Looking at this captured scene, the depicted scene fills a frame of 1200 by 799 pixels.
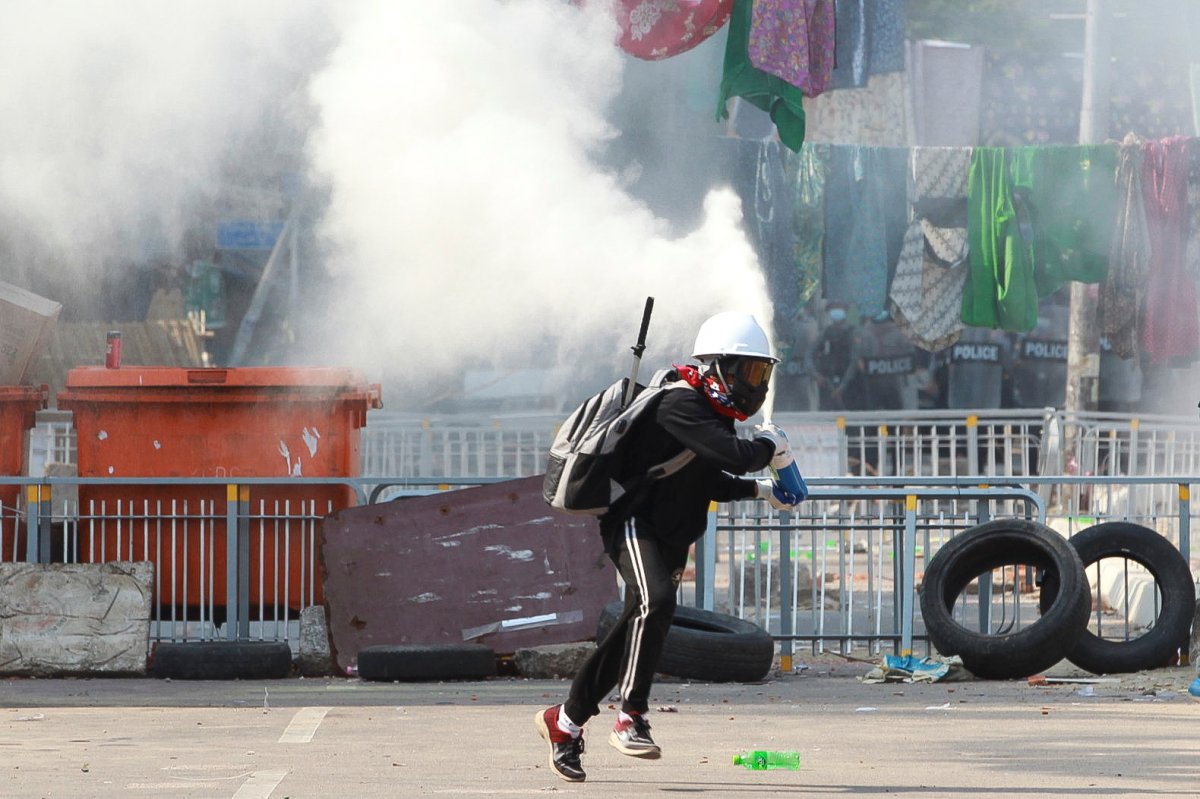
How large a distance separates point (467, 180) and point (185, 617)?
4224 mm

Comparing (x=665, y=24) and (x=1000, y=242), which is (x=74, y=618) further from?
(x=1000, y=242)

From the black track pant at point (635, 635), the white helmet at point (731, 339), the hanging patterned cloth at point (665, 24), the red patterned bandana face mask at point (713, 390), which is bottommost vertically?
the black track pant at point (635, 635)

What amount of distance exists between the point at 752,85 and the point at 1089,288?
6.64 m

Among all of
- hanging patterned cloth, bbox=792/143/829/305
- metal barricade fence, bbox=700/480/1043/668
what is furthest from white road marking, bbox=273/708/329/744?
hanging patterned cloth, bbox=792/143/829/305

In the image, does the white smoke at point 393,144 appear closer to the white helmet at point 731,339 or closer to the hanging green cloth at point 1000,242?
the hanging green cloth at point 1000,242

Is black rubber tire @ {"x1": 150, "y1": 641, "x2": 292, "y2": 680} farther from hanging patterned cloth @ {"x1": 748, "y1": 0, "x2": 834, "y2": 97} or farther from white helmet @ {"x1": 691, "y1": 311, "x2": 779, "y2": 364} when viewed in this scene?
hanging patterned cloth @ {"x1": 748, "y1": 0, "x2": 834, "y2": 97}

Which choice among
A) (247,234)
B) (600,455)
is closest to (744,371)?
(600,455)

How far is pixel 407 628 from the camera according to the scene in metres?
10.0

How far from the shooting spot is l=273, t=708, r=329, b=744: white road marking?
7145mm

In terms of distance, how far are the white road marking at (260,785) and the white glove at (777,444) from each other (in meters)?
1.87

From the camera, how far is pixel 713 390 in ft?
20.3

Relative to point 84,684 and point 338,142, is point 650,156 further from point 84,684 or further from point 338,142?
point 84,684

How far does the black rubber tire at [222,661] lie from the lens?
32.3ft

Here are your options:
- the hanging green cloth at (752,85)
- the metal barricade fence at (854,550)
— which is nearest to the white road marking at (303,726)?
the metal barricade fence at (854,550)
